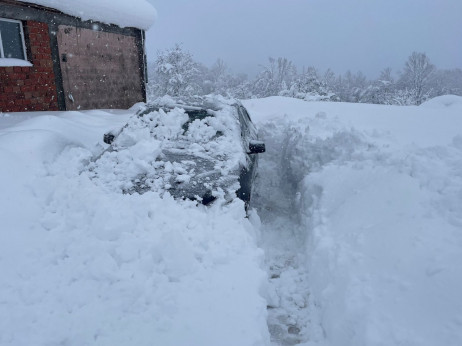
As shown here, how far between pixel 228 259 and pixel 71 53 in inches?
362

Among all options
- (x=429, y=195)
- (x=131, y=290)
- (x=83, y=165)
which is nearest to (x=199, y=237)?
(x=131, y=290)

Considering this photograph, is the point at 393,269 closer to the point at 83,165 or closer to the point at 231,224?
the point at 231,224

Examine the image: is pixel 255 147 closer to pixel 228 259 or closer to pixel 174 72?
pixel 228 259

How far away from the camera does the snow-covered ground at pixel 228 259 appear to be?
2270 mm

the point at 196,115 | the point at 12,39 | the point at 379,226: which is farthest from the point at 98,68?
the point at 379,226

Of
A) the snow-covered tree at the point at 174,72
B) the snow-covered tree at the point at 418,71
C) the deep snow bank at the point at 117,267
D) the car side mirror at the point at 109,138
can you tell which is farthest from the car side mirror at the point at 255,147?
the snow-covered tree at the point at 418,71

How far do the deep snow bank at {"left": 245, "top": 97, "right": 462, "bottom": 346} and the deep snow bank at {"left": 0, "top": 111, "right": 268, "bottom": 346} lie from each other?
0.81 meters

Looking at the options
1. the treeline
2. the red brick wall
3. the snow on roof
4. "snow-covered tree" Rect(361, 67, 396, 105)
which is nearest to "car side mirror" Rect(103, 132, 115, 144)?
the red brick wall

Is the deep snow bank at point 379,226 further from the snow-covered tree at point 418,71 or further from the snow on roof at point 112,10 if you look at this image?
the snow-covered tree at point 418,71

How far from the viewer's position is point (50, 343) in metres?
2.03

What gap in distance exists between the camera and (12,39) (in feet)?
27.5

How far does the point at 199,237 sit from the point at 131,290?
0.79 m

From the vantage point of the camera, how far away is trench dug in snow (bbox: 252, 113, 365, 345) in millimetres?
3223

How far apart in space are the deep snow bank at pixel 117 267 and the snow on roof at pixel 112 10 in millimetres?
6992
